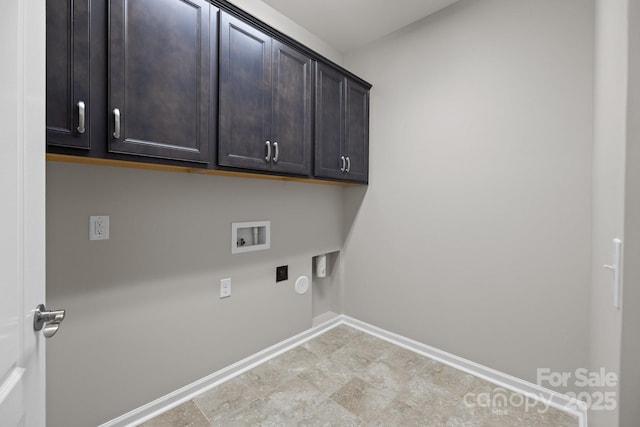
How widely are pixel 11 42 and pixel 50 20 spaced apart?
1.79 feet

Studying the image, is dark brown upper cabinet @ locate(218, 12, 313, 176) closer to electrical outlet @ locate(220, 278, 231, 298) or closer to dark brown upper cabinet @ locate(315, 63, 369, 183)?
dark brown upper cabinet @ locate(315, 63, 369, 183)

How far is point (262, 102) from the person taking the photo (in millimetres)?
1660

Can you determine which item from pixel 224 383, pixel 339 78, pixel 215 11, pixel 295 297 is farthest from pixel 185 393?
pixel 339 78

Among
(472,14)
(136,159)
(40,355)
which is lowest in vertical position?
(40,355)

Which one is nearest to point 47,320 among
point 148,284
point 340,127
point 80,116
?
point 80,116

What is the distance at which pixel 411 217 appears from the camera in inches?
90.8

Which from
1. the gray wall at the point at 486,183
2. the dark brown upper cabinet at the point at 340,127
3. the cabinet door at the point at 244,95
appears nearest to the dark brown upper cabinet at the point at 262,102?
the cabinet door at the point at 244,95

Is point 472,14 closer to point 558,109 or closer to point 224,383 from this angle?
point 558,109

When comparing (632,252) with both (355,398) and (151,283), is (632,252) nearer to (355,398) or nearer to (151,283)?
(355,398)

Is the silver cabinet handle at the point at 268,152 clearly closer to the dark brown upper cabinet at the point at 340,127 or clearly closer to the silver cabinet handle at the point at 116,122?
the dark brown upper cabinet at the point at 340,127

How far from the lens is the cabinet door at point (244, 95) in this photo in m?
1.49

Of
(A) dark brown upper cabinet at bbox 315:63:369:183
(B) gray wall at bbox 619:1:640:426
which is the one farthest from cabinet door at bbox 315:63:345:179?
(B) gray wall at bbox 619:1:640:426

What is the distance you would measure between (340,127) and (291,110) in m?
0.54

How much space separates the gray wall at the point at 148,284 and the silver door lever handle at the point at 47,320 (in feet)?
2.27
